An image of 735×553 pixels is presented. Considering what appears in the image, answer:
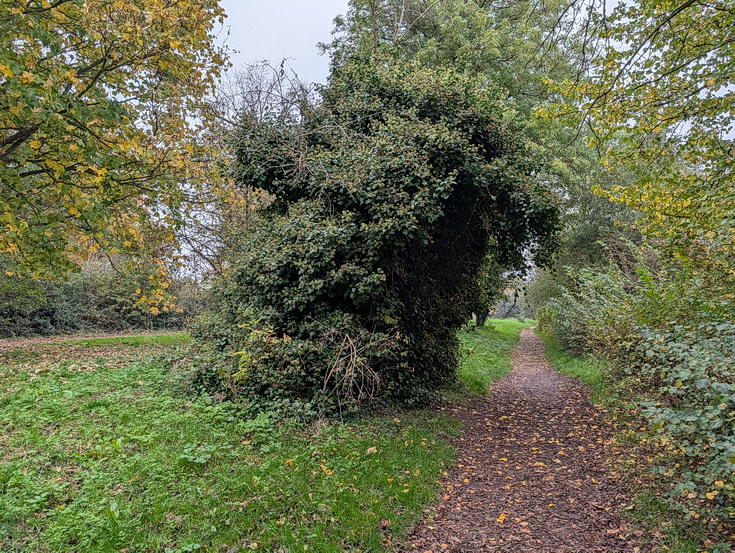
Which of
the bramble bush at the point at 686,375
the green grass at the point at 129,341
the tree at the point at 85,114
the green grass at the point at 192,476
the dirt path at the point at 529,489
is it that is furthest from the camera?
the green grass at the point at 129,341

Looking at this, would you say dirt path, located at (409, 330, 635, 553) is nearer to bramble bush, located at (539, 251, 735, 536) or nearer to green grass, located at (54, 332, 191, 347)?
bramble bush, located at (539, 251, 735, 536)

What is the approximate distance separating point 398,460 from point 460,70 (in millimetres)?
8522

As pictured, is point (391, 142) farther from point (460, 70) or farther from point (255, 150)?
point (460, 70)

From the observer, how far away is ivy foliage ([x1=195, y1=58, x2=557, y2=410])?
22.5 feet

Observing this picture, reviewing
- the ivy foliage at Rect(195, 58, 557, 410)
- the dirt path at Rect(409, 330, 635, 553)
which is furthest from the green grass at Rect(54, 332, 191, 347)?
the dirt path at Rect(409, 330, 635, 553)

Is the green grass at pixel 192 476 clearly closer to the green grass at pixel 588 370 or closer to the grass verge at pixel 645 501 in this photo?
the grass verge at pixel 645 501

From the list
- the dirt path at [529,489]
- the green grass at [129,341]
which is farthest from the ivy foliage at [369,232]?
the green grass at [129,341]

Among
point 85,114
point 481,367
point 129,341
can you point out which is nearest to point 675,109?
point 85,114

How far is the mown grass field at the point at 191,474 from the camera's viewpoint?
3574mm

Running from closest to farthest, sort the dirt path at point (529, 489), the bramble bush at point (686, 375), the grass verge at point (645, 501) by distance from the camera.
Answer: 1. the bramble bush at point (686, 375)
2. the grass verge at point (645, 501)
3. the dirt path at point (529, 489)

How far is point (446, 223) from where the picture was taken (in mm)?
8844

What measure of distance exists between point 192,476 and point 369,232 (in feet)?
14.2

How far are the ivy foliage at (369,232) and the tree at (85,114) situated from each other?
1.98 m

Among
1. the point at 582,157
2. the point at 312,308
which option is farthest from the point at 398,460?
the point at 582,157
